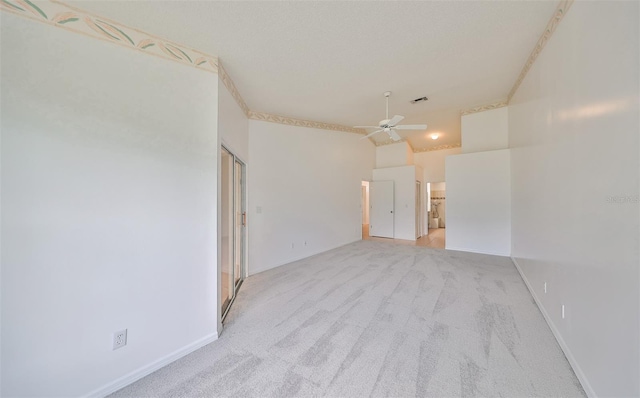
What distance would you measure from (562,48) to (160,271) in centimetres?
406

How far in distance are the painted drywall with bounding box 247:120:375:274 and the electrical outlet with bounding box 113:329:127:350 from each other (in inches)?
86.8

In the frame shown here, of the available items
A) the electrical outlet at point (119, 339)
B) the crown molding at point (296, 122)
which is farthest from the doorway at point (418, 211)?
the electrical outlet at point (119, 339)

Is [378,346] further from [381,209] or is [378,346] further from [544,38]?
[381,209]

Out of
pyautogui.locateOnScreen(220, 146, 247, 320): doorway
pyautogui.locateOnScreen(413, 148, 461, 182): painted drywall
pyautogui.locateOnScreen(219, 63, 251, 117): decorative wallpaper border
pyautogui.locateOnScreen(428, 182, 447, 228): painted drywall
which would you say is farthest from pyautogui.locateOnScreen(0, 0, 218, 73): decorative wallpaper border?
pyautogui.locateOnScreen(428, 182, 447, 228): painted drywall

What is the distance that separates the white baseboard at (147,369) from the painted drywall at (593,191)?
2863 mm

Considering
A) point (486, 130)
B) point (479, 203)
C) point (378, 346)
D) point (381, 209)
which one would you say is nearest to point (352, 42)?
point (378, 346)

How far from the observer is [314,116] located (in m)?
4.71

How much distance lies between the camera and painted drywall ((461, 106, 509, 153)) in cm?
471

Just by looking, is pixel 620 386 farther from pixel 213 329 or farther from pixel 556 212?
pixel 213 329

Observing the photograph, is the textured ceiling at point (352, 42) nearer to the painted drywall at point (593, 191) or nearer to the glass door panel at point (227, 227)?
the painted drywall at point (593, 191)

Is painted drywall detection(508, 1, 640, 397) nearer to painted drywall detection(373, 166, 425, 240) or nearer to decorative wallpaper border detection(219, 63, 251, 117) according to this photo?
decorative wallpaper border detection(219, 63, 251, 117)

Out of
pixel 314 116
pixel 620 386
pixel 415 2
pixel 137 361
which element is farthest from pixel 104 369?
pixel 314 116

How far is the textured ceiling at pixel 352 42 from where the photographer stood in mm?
1898

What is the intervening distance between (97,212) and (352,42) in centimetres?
277
